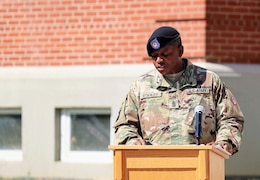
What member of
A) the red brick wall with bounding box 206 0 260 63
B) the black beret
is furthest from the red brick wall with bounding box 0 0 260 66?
the black beret

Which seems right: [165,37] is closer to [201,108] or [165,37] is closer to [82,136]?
[201,108]

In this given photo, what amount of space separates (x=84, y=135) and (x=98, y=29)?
1324mm

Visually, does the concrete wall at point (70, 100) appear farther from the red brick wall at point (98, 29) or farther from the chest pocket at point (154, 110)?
the chest pocket at point (154, 110)

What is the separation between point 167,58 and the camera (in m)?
5.15

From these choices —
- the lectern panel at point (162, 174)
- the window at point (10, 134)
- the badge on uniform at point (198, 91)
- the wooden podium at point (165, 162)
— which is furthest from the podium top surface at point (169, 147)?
the window at point (10, 134)

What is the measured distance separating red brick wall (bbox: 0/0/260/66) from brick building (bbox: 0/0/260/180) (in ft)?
0.04

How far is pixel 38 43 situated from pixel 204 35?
2132mm

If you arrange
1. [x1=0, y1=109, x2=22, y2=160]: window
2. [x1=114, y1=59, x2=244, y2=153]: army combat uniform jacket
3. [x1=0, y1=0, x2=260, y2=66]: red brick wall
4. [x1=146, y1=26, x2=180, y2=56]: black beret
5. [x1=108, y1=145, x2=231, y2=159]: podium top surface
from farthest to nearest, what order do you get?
[x1=0, y1=109, x2=22, y2=160]: window
[x1=0, y1=0, x2=260, y2=66]: red brick wall
[x1=114, y1=59, x2=244, y2=153]: army combat uniform jacket
[x1=146, y1=26, x2=180, y2=56]: black beret
[x1=108, y1=145, x2=231, y2=159]: podium top surface

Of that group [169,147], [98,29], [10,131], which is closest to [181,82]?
[169,147]

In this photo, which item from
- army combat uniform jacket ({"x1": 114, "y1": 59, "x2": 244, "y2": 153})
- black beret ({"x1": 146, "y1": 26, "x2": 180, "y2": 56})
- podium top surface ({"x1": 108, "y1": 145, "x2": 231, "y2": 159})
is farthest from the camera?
army combat uniform jacket ({"x1": 114, "y1": 59, "x2": 244, "y2": 153})

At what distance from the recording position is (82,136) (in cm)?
1048

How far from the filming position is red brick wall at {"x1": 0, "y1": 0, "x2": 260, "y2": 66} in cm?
981

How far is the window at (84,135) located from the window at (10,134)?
629 millimetres

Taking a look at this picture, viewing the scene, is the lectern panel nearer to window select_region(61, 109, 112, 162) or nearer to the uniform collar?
the uniform collar
